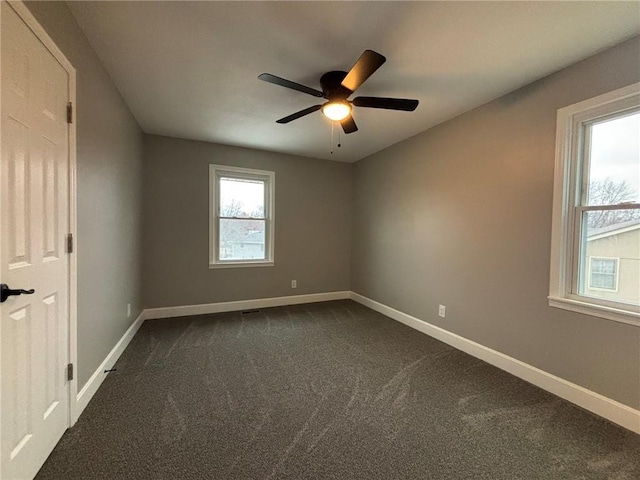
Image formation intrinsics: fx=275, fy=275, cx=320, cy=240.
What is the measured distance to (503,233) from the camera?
2.52 m

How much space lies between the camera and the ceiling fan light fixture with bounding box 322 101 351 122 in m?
2.17

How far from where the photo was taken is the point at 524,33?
174 centimetres

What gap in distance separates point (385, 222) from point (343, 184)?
4.01ft

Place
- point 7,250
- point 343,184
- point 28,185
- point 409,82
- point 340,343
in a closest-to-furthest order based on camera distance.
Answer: point 7,250
point 28,185
point 409,82
point 340,343
point 343,184

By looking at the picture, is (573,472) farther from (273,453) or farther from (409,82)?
(409,82)

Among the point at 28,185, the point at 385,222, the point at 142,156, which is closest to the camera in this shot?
the point at 28,185

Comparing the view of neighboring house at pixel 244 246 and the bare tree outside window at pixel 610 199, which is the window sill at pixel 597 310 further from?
the view of neighboring house at pixel 244 246

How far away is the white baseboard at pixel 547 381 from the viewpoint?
1.79 m

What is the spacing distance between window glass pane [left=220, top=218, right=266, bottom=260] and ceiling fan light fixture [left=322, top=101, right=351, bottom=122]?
8.08ft

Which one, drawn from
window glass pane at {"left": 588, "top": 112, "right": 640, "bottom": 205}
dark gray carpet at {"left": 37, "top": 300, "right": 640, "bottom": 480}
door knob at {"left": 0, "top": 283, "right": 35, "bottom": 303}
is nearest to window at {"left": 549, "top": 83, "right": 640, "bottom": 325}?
window glass pane at {"left": 588, "top": 112, "right": 640, "bottom": 205}

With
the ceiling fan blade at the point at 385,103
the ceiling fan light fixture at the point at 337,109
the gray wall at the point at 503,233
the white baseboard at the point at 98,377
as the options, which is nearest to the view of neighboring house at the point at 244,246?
the white baseboard at the point at 98,377

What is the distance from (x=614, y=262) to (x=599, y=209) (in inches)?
15.1

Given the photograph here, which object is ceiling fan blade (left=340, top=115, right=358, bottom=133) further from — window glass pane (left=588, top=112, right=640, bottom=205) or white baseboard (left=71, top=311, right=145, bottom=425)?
white baseboard (left=71, top=311, right=145, bottom=425)

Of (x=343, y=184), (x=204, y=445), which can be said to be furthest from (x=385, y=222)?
(x=204, y=445)
